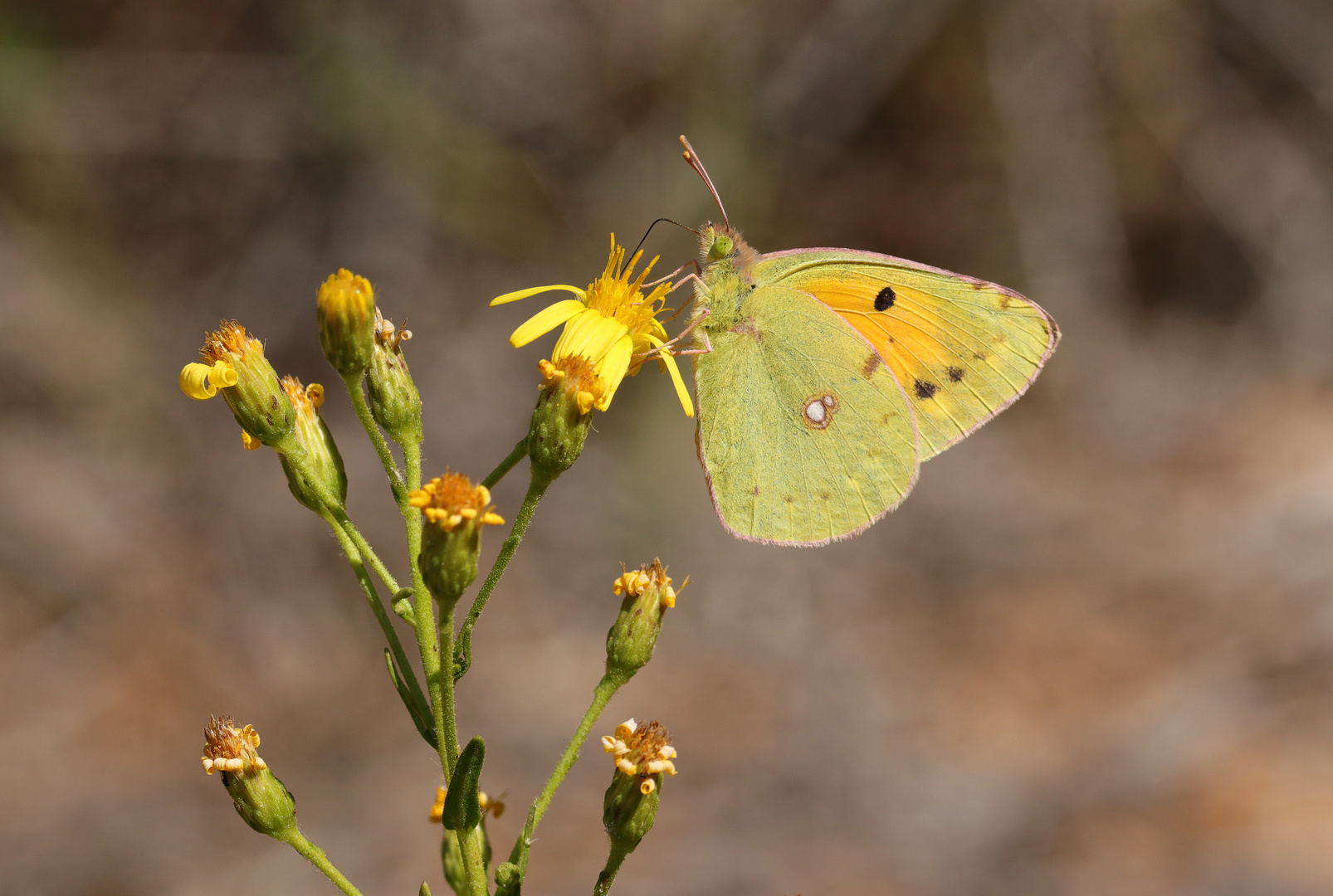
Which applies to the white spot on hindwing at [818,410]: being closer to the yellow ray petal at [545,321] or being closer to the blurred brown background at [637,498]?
the yellow ray petal at [545,321]

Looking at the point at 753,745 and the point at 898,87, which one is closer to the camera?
the point at 753,745

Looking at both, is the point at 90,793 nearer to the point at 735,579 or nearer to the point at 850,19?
the point at 735,579

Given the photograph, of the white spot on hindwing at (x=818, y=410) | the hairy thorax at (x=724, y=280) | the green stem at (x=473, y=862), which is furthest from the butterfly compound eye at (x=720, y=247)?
the green stem at (x=473, y=862)

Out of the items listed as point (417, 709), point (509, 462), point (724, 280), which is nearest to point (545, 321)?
point (509, 462)

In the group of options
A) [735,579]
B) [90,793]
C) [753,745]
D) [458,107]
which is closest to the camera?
[90,793]

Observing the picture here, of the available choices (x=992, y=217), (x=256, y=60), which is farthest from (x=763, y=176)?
(x=256, y=60)

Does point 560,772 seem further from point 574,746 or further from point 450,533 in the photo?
point 450,533
